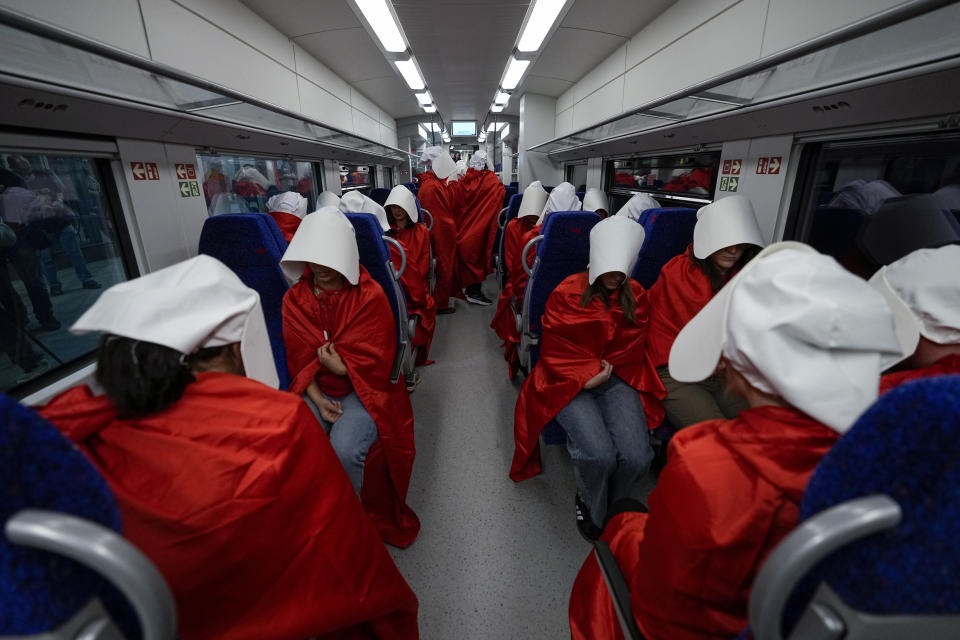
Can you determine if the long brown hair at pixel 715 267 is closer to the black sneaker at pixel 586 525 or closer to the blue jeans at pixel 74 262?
the black sneaker at pixel 586 525

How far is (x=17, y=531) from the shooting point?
1.43 feet

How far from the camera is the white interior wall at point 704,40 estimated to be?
2.17 meters

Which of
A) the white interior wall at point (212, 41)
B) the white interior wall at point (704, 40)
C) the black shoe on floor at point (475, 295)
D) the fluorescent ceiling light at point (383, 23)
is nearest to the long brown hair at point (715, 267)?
the white interior wall at point (704, 40)

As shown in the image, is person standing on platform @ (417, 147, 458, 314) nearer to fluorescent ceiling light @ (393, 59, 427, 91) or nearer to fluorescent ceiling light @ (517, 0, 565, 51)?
fluorescent ceiling light @ (393, 59, 427, 91)

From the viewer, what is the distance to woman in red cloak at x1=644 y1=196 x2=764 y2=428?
2.09 metres

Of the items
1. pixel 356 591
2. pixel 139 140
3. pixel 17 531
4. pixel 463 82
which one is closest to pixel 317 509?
pixel 356 591

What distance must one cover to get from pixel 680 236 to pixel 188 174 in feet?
11.0

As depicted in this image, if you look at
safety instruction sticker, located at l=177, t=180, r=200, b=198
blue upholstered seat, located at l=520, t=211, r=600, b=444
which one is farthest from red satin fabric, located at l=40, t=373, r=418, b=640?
safety instruction sticker, located at l=177, t=180, r=200, b=198

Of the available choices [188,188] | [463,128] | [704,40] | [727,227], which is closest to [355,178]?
[188,188]

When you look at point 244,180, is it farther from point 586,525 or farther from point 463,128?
point 463,128

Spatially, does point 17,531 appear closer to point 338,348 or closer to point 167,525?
point 167,525

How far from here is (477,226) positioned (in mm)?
5762

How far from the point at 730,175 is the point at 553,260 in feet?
4.89

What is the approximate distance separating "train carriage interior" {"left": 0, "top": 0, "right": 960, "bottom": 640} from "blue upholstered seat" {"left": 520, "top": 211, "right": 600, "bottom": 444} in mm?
27
